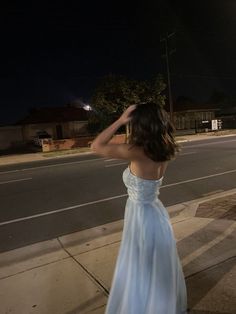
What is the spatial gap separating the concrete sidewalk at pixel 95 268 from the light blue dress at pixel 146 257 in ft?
1.96


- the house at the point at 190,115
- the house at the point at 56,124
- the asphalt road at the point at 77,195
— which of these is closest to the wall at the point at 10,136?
the house at the point at 56,124

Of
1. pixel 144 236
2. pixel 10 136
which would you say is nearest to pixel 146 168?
pixel 144 236

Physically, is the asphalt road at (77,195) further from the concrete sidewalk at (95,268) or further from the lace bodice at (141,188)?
the lace bodice at (141,188)

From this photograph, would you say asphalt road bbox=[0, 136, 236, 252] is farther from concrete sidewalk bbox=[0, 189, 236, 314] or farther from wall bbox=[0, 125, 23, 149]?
wall bbox=[0, 125, 23, 149]

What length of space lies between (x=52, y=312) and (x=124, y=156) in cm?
171

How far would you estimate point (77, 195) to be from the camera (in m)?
8.78

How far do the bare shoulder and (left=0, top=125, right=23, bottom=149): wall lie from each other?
39.4 meters

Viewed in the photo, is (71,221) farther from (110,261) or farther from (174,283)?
(174,283)

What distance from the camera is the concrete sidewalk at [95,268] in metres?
3.37

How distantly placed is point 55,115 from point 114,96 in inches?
835

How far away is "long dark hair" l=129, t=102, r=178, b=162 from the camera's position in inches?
98.9

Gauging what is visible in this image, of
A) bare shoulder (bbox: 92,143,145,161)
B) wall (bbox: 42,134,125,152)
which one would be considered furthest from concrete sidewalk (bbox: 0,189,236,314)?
wall (bbox: 42,134,125,152)

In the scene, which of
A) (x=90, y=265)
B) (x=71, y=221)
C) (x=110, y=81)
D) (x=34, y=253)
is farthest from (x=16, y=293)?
(x=110, y=81)

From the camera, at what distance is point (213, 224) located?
208 inches
